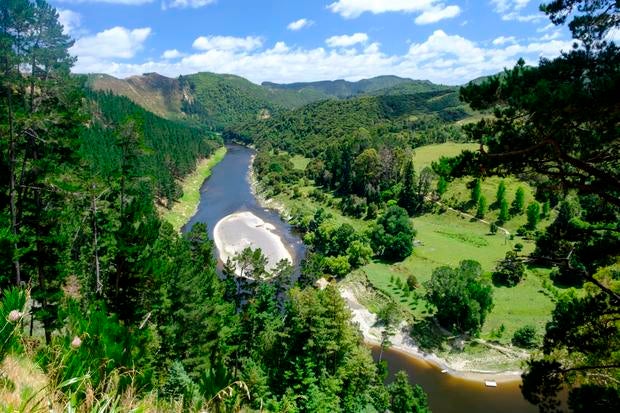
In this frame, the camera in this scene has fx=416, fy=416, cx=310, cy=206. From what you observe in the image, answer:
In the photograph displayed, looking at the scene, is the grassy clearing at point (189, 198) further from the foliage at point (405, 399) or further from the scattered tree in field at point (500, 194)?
the scattered tree in field at point (500, 194)

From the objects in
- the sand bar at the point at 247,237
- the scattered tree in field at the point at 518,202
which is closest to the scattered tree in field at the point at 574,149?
the sand bar at the point at 247,237

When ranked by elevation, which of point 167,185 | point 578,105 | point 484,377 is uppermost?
point 578,105

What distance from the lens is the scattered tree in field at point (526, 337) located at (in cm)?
4156

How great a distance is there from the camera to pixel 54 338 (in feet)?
20.7

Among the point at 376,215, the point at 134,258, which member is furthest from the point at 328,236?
the point at 134,258

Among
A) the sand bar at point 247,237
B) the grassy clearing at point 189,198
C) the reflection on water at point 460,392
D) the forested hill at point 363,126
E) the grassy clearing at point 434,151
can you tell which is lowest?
the reflection on water at point 460,392

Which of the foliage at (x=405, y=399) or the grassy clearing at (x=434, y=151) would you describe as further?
the grassy clearing at (x=434, y=151)

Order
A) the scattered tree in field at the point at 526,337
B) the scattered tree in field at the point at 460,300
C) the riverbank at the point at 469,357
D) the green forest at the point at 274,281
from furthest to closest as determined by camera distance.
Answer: the scattered tree in field at the point at 460,300 → the scattered tree in field at the point at 526,337 → the riverbank at the point at 469,357 → the green forest at the point at 274,281

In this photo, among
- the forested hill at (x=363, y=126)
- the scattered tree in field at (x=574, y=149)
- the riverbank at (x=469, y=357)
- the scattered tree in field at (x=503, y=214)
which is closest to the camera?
the scattered tree in field at (x=574, y=149)

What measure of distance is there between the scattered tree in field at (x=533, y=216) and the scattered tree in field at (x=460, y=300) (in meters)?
26.1

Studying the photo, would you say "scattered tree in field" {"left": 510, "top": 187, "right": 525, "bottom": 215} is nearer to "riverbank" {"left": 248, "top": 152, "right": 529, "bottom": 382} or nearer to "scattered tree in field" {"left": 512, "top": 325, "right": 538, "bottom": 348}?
"scattered tree in field" {"left": 512, "top": 325, "right": 538, "bottom": 348}

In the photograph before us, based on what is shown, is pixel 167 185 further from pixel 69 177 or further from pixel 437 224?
pixel 69 177

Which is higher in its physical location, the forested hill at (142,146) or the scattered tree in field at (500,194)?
the forested hill at (142,146)

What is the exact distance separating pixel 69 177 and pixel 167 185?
242 feet
